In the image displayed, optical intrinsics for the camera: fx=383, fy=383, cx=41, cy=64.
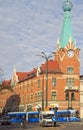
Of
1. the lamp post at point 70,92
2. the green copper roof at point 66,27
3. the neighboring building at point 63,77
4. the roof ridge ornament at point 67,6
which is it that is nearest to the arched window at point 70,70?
the neighboring building at point 63,77

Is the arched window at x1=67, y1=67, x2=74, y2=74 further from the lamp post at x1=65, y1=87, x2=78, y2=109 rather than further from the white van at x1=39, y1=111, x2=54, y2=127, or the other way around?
the white van at x1=39, y1=111, x2=54, y2=127

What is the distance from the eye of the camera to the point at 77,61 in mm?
111688

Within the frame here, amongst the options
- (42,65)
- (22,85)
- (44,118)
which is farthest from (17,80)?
(44,118)

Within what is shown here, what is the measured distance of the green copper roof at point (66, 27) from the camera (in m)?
113

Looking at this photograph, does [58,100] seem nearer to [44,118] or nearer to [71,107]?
[71,107]

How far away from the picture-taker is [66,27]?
114250 mm

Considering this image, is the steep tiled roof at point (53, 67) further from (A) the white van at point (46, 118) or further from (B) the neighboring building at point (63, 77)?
(A) the white van at point (46, 118)

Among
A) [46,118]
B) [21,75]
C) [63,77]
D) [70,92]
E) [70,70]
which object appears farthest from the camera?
[21,75]

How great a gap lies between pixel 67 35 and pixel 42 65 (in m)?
11.9

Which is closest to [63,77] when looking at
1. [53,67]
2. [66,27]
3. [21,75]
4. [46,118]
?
[53,67]

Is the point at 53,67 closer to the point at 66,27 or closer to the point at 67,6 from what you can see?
the point at 66,27

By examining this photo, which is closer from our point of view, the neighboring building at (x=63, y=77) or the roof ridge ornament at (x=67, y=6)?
the neighboring building at (x=63, y=77)

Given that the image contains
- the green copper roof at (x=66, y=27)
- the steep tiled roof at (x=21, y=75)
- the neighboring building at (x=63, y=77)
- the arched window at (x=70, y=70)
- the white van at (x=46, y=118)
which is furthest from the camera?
the steep tiled roof at (x=21, y=75)

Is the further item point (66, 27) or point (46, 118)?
point (66, 27)
